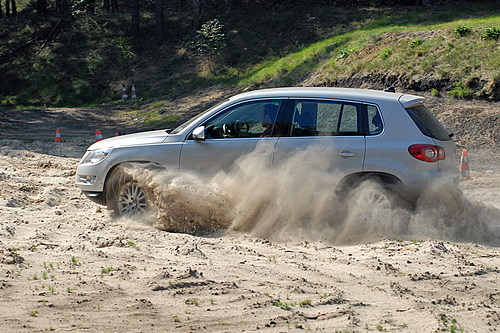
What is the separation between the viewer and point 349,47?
23.0 metres

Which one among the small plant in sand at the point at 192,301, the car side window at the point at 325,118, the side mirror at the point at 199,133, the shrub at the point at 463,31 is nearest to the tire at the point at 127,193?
the side mirror at the point at 199,133

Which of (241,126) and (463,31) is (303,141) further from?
(463,31)

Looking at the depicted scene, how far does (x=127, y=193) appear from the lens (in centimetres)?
894

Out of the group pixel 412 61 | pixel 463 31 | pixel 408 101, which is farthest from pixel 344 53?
pixel 408 101

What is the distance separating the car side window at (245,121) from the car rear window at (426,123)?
168 centimetres

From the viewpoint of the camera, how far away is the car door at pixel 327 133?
8141 millimetres

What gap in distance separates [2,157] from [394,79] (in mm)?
10746

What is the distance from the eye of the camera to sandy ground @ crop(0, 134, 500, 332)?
210 inches

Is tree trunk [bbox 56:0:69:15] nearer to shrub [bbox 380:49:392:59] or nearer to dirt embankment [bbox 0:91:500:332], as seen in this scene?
shrub [bbox 380:49:392:59]

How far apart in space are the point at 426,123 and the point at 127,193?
3.94 m

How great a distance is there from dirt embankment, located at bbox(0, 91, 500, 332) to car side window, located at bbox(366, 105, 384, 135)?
1.03 meters

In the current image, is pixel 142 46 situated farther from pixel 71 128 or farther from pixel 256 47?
pixel 71 128

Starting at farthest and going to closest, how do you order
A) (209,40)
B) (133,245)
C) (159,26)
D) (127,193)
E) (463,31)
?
(159,26) < (209,40) < (463,31) < (127,193) < (133,245)

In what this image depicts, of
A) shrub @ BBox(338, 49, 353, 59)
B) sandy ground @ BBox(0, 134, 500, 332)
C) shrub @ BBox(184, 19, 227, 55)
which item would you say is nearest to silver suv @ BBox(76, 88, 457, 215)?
sandy ground @ BBox(0, 134, 500, 332)
